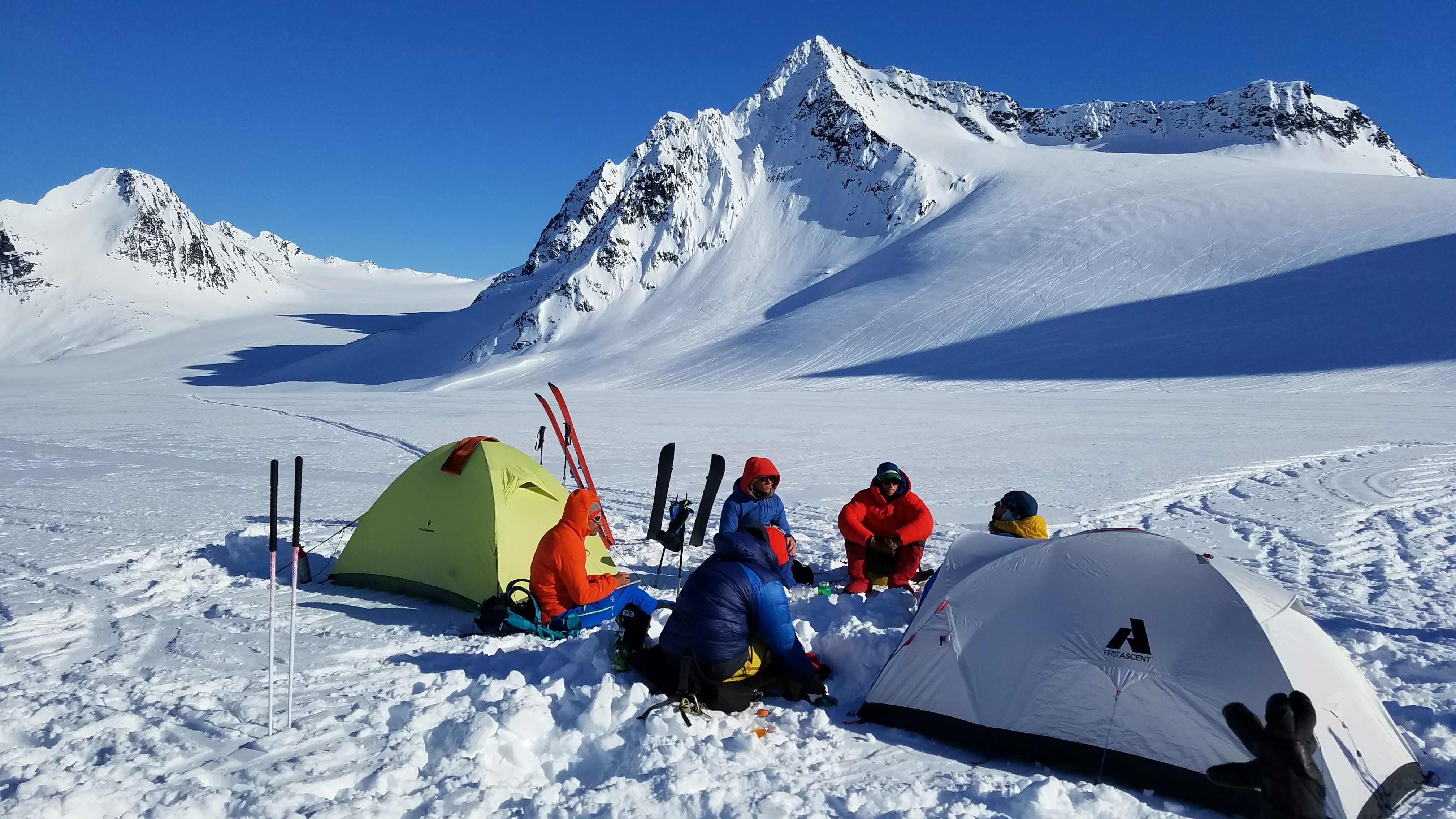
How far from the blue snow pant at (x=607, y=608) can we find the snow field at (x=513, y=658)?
0.93 feet

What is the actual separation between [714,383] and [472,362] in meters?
31.2

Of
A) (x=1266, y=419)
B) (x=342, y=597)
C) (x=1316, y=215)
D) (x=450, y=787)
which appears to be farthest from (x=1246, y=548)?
(x=1316, y=215)

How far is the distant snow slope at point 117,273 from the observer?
3947 inches

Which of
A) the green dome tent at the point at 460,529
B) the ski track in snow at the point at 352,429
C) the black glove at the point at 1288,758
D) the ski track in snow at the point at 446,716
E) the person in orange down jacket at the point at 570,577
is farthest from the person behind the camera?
the ski track in snow at the point at 352,429

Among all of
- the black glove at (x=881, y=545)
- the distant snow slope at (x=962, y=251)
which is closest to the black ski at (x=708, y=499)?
the black glove at (x=881, y=545)

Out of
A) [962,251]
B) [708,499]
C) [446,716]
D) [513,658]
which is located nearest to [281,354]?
[962,251]

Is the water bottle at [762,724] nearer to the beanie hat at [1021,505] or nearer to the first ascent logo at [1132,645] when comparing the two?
the first ascent logo at [1132,645]

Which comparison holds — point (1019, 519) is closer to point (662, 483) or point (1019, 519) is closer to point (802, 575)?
point (802, 575)

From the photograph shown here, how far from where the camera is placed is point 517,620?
5.57m

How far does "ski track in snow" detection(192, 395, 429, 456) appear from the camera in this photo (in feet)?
56.2

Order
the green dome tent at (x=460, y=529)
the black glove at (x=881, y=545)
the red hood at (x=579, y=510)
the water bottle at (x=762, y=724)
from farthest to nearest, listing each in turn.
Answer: the black glove at (x=881, y=545)
the green dome tent at (x=460, y=529)
the red hood at (x=579, y=510)
the water bottle at (x=762, y=724)

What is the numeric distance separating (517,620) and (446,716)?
54.8 inches

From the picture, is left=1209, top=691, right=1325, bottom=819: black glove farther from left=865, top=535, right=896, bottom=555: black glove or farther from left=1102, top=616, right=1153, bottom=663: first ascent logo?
left=865, top=535, right=896, bottom=555: black glove

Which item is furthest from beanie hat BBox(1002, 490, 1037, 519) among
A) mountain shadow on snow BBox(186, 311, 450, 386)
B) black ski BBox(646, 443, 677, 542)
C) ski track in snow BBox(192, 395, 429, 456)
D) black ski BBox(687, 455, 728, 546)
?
mountain shadow on snow BBox(186, 311, 450, 386)
